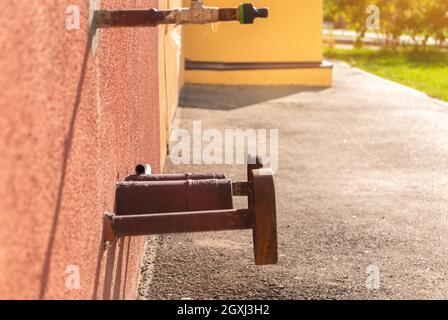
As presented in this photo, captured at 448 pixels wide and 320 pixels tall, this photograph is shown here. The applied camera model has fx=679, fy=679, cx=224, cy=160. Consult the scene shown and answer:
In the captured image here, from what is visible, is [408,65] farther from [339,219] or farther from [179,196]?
[179,196]

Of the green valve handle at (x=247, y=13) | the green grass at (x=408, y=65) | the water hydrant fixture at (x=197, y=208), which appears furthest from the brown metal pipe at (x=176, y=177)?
the green grass at (x=408, y=65)

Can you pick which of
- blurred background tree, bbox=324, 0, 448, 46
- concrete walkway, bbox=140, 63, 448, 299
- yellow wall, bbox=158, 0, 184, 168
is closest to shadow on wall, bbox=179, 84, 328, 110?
concrete walkway, bbox=140, 63, 448, 299

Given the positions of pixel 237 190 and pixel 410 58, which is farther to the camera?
pixel 410 58

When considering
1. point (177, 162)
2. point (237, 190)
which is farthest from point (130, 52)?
point (177, 162)

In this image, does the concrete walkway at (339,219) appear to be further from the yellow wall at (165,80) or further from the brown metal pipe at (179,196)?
the brown metal pipe at (179,196)

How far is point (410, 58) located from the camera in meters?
21.4

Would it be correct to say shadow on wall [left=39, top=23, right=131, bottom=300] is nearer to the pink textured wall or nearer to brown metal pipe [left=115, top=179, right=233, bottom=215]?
the pink textured wall

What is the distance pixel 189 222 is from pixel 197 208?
1.09ft

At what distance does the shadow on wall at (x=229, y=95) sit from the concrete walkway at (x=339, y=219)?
0.88 metres

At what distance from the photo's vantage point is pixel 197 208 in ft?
9.62

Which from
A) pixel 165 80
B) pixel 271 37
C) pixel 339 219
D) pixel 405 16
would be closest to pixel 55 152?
pixel 339 219

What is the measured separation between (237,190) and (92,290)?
2.91 ft

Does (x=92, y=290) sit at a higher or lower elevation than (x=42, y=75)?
lower
